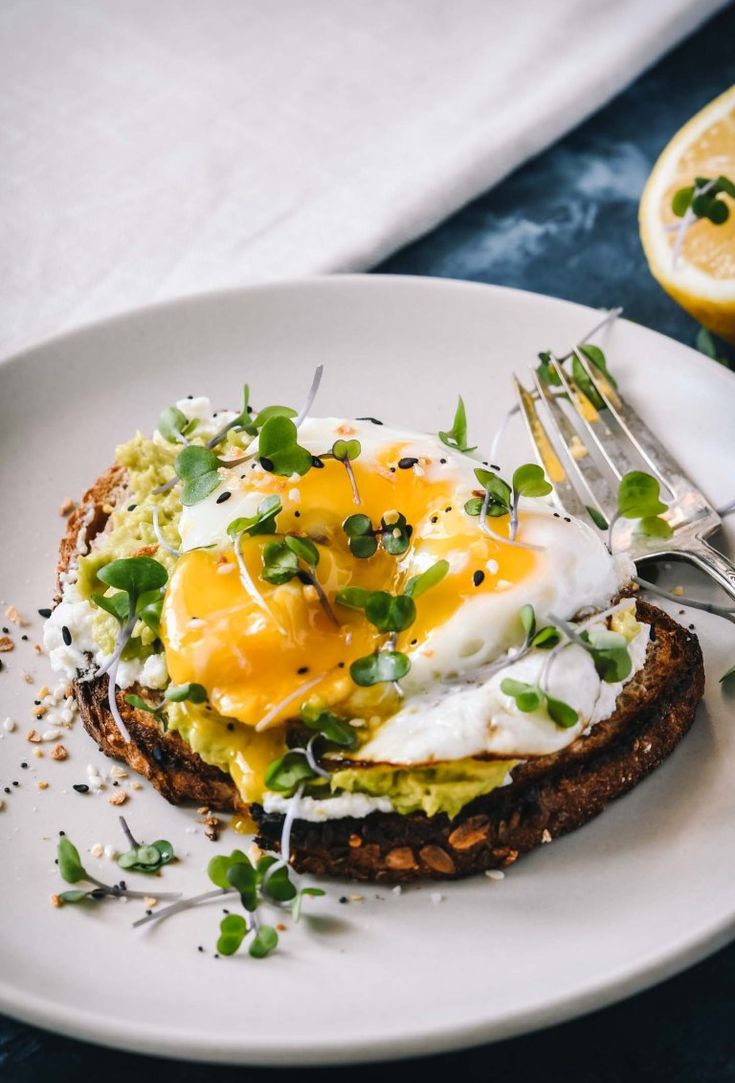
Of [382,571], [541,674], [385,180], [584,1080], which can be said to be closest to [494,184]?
[385,180]

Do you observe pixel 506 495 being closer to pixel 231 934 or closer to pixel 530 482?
pixel 530 482

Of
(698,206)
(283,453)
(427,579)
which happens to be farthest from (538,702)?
(698,206)

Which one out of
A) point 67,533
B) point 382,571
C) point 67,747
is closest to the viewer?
point 382,571

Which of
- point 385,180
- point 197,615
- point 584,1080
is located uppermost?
point 197,615

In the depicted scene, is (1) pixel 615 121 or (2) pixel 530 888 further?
(1) pixel 615 121

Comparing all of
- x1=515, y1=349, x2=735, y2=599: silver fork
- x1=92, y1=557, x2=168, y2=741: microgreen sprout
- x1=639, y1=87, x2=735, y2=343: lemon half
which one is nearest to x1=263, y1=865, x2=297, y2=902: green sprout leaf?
x1=92, y1=557, x2=168, y2=741: microgreen sprout

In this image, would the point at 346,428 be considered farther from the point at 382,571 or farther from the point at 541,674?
the point at 541,674

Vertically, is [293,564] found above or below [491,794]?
above
